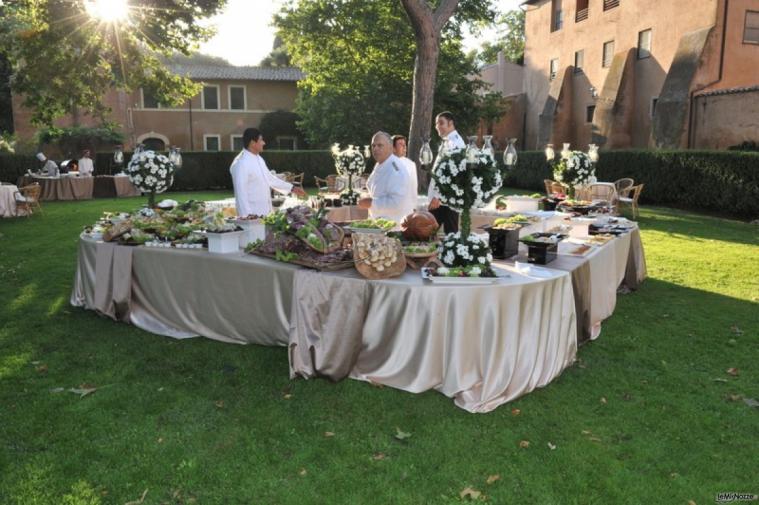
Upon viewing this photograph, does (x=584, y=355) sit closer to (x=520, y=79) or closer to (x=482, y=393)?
(x=482, y=393)

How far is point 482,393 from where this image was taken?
389cm

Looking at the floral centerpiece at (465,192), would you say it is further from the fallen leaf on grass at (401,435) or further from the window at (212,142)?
the window at (212,142)

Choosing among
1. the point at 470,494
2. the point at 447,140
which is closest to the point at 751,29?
the point at 447,140

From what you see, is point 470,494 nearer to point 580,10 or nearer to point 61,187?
point 61,187

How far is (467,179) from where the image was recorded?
4172mm

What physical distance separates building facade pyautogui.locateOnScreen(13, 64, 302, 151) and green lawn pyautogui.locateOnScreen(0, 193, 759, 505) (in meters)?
32.2

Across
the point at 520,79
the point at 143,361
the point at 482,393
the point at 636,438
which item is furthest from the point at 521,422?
the point at 520,79

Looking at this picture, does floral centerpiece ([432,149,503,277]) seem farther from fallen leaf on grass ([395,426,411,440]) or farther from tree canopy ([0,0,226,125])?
tree canopy ([0,0,226,125])

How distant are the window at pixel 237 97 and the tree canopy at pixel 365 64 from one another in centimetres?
1004

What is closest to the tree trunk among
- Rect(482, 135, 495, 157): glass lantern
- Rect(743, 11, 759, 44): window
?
Rect(482, 135, 495, 157): glass lantern

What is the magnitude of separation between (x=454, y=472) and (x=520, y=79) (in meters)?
37.7

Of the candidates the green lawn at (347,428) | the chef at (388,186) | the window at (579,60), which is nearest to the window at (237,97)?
the window at (579,60)

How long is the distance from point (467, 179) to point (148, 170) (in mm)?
4061

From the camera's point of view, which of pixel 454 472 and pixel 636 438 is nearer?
pixel 454 472
